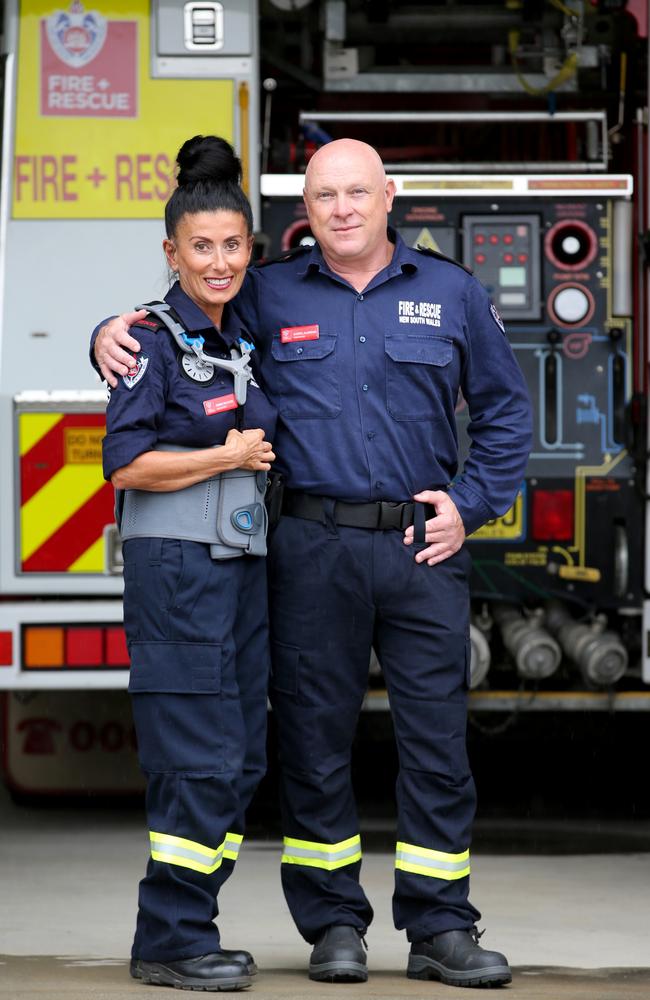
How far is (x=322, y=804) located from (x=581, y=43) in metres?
2.81

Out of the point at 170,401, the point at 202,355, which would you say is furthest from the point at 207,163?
the point at 170,401

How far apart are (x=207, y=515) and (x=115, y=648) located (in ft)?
4.76

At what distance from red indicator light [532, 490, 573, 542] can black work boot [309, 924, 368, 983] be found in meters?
1.96

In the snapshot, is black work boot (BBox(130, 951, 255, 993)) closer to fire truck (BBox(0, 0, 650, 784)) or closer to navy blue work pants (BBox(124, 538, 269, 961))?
navy blue work pants (BBox(124, 538, 269, 961))

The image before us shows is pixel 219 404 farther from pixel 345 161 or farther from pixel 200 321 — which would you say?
pixel 345 161

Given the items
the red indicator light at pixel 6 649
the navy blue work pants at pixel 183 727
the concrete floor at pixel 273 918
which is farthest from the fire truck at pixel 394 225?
the navy blue work pants at pixel 183 727

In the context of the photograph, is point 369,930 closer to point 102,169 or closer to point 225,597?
→ point 225,597

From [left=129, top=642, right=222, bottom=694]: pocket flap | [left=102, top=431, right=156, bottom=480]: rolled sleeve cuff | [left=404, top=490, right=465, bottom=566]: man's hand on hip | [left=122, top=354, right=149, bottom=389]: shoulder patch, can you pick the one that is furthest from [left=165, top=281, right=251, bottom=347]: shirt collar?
[left=129, top=642, right=222, bottom=694]: pocket flap

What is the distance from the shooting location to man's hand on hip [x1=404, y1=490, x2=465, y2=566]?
393 cm

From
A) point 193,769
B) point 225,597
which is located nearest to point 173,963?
point 193,769

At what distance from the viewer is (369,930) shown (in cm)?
458

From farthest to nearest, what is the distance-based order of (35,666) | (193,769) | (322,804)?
(35,666), (322,804), (193,769)

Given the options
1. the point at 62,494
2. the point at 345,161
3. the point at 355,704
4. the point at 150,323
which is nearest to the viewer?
the point at 150,323

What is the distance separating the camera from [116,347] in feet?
12.3
